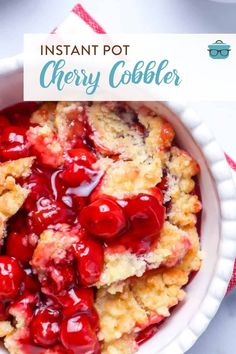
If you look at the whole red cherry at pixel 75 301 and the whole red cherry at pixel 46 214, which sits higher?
the whole red cherry at pixel 46 214

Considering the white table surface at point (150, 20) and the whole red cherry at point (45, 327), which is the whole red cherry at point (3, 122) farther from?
the whole red cherry at point (45, 327)

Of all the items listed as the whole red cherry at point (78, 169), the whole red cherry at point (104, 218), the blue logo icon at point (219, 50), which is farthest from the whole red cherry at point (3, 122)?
the blue logo icon at point (219, 50)

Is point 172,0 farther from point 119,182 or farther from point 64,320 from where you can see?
point 64,320

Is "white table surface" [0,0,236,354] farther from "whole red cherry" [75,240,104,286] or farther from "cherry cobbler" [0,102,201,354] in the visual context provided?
"whole red cherry" [75,240,104,286]

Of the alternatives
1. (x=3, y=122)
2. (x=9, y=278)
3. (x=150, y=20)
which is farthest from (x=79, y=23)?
(x=9, y=278)

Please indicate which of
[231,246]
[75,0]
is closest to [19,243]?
[231,246]

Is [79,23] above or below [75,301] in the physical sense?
above

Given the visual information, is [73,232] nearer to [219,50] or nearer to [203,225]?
[203,225]
